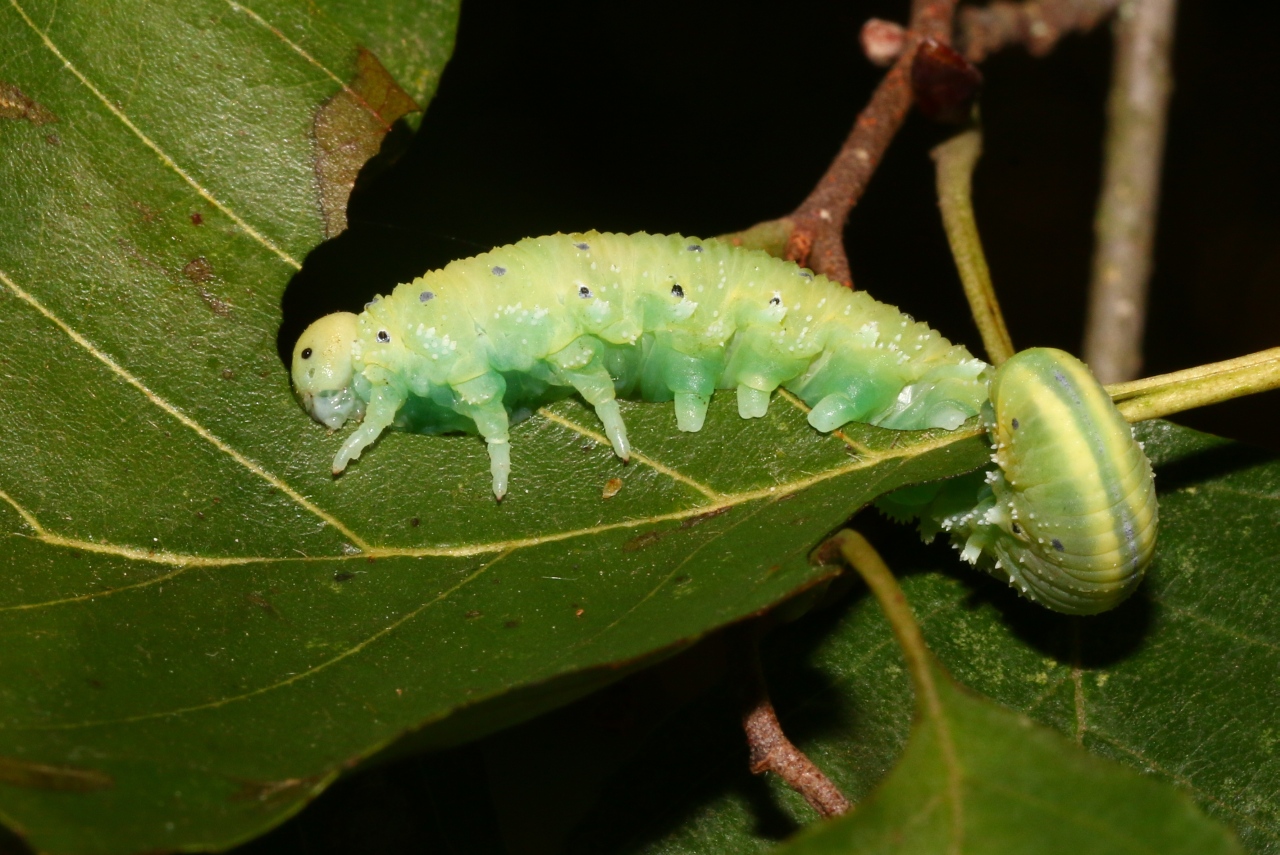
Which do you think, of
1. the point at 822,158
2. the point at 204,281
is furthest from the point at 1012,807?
the point at 822,158

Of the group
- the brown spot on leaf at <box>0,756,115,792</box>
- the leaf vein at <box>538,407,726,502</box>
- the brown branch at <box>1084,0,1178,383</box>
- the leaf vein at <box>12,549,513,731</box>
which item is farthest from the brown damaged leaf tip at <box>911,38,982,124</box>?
the brown spot on leaf at <box>0,756,115,792</box>

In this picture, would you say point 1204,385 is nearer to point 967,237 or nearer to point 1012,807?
point 967,237

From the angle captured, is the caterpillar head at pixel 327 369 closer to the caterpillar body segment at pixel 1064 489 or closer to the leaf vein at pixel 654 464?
the leaf vein at pixel 654 464

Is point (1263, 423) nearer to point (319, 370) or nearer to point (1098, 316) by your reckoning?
point (1098, 316)

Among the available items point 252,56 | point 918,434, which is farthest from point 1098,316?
point 252,56

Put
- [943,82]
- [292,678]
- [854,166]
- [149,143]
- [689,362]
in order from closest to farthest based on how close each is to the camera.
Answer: [292,678] → [149,143] → [689,362] → [854,166] → [943,82]

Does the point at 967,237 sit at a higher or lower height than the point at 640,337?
lower
